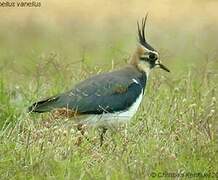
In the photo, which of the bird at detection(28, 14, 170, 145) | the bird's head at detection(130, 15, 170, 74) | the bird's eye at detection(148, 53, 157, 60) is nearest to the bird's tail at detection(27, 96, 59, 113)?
the bird at detection(28, 14, 170, 145)

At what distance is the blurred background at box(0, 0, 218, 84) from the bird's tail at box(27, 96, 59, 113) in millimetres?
3919

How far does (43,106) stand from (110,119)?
0.58 m

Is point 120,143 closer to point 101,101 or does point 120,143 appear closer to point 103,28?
point 101,101

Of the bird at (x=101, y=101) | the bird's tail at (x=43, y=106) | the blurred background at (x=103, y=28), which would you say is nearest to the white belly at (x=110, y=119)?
the bird at (x=101, y=101)

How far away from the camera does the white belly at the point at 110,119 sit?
352 inches

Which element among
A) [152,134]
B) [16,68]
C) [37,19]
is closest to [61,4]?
[37,19]

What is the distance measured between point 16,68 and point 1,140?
3956mm

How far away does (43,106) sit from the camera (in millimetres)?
8891

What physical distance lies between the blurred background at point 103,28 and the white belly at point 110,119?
150 inches

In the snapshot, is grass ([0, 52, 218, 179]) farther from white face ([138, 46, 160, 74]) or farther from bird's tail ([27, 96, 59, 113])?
white face ([138, 46, 160, 74])

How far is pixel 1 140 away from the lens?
26.7 feet

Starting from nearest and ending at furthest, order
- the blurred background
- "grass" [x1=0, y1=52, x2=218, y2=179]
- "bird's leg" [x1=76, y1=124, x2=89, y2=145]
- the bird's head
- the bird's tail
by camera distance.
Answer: "grass" [x1=0, y1=52, x2=218, y2=179] < "bird's leg" [x1=76, y1=124, x2=89, y2=145] < the bird's tail < the bird's head < the blurred background

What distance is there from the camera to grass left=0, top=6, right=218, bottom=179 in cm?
762

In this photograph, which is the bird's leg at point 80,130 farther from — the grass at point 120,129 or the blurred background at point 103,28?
the blurred background at point 103,28
